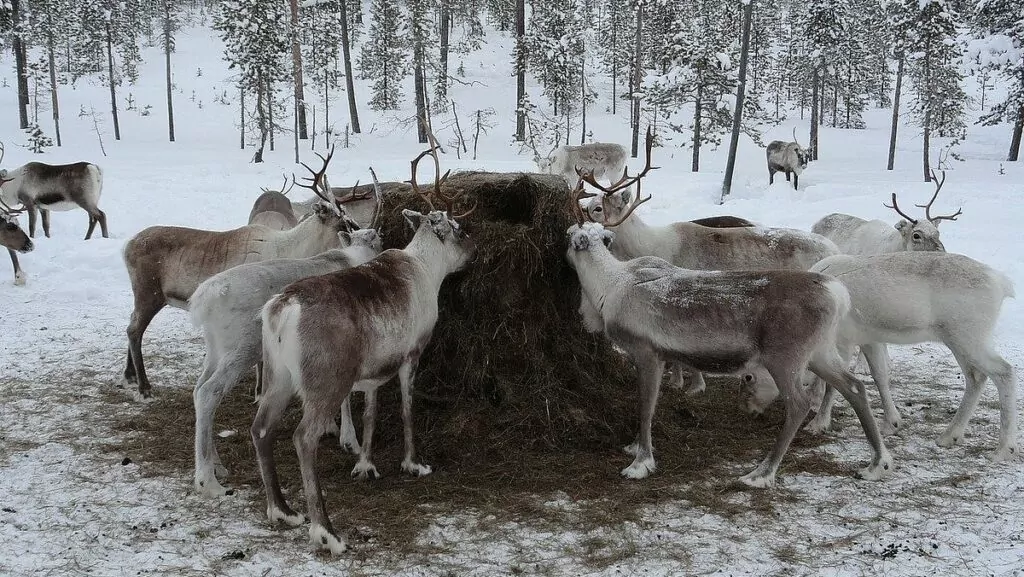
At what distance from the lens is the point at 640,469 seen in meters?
5.24

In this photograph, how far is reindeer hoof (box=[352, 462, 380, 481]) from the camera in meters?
5.18

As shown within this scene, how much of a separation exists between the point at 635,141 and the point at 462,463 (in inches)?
1213

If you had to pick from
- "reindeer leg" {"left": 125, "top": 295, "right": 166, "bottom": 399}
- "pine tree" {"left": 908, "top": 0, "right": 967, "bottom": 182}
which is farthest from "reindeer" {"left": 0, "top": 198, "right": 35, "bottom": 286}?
"pine tree" {"left": 908, "top": 0, "right": 967, "bottom": 182}

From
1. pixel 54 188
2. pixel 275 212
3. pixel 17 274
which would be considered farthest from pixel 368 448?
pixel 54 188

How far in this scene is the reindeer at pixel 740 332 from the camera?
5012mm

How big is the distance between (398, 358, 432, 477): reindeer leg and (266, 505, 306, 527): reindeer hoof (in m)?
0.98

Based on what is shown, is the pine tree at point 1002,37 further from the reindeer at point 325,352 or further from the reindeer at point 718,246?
the reindeer at point 325,352

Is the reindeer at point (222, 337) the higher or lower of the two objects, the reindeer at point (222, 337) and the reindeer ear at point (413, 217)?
the lower

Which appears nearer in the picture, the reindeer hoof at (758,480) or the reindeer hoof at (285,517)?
the reindeer hoof at (285,517)

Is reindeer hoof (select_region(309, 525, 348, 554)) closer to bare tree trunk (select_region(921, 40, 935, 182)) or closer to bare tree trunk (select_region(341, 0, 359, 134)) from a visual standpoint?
bare tree trunk (select_region(341, 0, 359, 134))

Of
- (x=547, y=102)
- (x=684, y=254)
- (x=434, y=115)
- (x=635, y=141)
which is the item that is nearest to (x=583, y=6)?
(x=547, y=102)

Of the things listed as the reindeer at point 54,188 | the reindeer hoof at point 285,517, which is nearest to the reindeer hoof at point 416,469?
the reindeer hoof at point 285,517

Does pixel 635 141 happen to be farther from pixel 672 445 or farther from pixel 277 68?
pixel 672 445

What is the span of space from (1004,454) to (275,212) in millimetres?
8512
